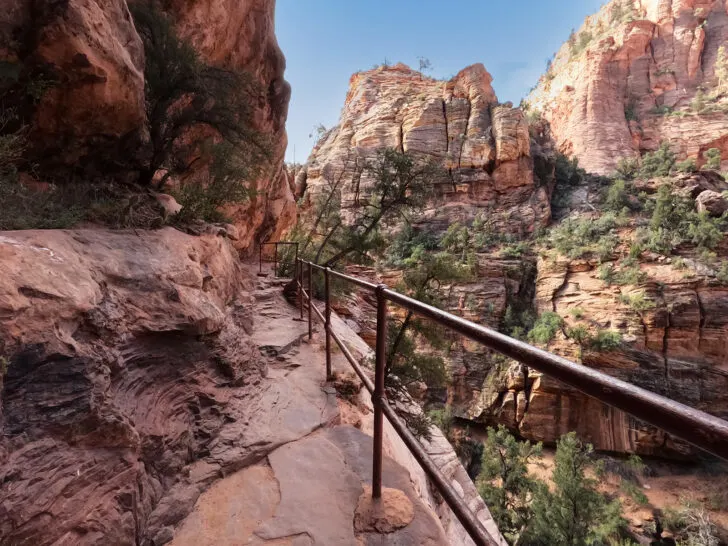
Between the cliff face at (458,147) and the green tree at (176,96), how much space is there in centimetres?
1854

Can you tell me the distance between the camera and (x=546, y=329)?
693 inches

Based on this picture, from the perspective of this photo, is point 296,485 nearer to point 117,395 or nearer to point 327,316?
point 117,395

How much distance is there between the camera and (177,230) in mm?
3980

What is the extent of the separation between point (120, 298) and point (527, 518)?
15.4m

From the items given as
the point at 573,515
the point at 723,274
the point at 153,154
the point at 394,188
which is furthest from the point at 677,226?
the point at 153,154

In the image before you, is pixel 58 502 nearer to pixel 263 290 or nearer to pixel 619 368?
pixel 263 290

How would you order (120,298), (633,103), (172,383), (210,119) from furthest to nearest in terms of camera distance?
1. (633,103)
2. (210,119)
3. (172,383)
4. (120,298)

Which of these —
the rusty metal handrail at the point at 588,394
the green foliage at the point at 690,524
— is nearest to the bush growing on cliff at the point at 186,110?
the rusty metal handrail at the point at 588,394

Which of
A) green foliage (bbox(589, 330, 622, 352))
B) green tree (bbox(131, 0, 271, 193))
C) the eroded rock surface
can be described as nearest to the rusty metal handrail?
the eroded rock surface

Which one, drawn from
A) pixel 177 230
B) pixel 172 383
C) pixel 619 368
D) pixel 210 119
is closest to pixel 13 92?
pixel 177 230

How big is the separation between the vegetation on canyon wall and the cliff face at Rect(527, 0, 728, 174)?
35988 millimetres

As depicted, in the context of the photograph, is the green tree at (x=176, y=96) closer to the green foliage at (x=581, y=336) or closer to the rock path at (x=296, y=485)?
the rock path at (x=296, y=485)

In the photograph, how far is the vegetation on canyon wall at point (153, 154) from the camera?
10.9ft

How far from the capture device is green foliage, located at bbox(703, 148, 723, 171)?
27692mm
